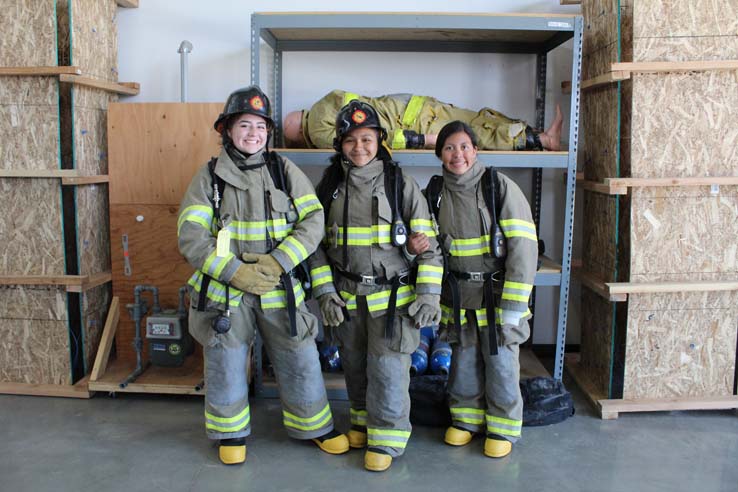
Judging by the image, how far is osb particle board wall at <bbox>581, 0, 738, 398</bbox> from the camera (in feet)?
12.9

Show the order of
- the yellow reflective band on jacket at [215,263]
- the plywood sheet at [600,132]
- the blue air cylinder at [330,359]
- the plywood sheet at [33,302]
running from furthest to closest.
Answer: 1. the blue air cylinder at [330,359]
2. the plywood sheet at [33,302]
3. the plywood sheet at [600,132]
4. the yellow reflective band on jacket at [215,263]

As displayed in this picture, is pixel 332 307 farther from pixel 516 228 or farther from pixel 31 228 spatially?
pixel 31 228

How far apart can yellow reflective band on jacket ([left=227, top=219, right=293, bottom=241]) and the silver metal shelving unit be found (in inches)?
32.2

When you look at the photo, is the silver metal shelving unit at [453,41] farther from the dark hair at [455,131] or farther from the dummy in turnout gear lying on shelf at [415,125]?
the dark hair at [455,131]

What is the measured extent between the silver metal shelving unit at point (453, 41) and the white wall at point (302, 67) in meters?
0.08

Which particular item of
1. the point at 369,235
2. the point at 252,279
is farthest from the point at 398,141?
the point at 252,279

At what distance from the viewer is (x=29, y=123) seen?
4.34 meters

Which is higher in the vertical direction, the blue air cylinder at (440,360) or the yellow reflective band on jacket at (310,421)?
the blue air cylinder at (440,360)

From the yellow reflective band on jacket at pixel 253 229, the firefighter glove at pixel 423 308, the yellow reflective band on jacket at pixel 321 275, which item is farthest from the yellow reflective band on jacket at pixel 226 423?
the firefighter glove at pixel 423 308

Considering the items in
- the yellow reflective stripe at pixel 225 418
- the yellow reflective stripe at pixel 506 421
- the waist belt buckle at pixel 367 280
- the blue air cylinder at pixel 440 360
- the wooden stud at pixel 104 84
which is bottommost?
the yellow reflective stripe at pixel 506 421

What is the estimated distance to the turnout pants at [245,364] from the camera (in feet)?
11.5

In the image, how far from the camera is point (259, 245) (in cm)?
344

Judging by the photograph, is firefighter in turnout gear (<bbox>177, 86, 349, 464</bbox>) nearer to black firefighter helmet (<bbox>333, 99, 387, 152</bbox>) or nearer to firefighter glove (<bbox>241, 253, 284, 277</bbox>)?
firefighter glove (<bbox>241, 253, 284, 277</bbox>)

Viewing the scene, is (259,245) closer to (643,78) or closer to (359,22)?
(359,22)
